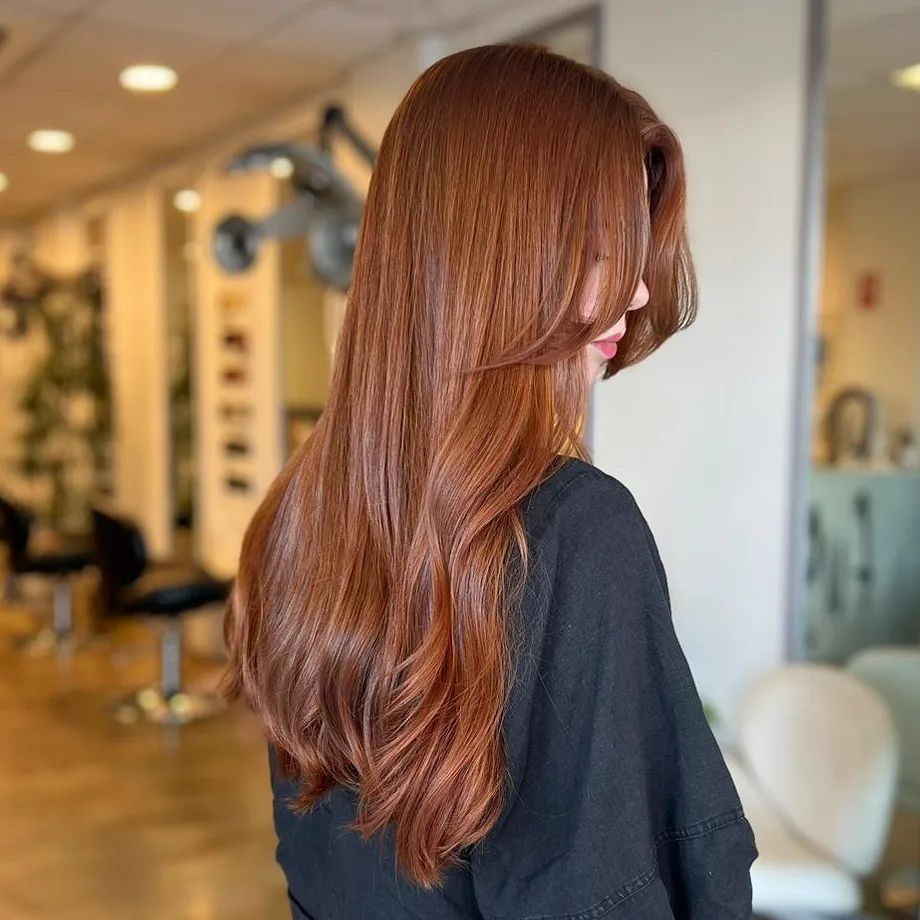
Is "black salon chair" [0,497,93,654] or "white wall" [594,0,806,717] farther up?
"white wall" [594,0,806,717]

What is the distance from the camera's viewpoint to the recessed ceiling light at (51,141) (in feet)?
15.0

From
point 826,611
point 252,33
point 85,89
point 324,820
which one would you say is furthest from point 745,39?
point 85,89

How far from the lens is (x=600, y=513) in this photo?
2.46 ft

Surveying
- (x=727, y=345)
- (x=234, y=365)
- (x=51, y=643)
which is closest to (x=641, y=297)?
(x=727, y=345)

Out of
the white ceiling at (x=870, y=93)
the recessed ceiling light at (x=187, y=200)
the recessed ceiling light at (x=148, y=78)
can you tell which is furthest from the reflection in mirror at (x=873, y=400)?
the recessed ceiling light at (x=187, y=200)

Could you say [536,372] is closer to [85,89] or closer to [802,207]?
[802,207]

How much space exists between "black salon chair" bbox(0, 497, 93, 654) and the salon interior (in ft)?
1.39

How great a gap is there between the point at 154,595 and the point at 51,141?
7.29 ft

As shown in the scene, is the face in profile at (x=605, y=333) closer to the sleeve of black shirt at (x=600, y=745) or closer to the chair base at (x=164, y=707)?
the sleeve of black shirt at (x=600, y=745)

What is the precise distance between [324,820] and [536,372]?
47 centimetres

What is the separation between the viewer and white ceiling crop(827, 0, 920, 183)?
2.09m

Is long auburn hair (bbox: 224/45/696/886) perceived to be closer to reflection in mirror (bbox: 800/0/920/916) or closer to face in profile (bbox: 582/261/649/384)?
face in profile (bbox: 582/261/649/384)

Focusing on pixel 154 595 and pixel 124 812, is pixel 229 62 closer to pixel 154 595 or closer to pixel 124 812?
pixel 154 595

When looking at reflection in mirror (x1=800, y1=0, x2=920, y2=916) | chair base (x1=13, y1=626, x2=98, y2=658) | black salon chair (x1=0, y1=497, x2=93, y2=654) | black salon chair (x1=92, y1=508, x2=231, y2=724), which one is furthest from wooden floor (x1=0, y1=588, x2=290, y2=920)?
reflection in mirror (x1=800, y1=0, x2=920, y2=916)
